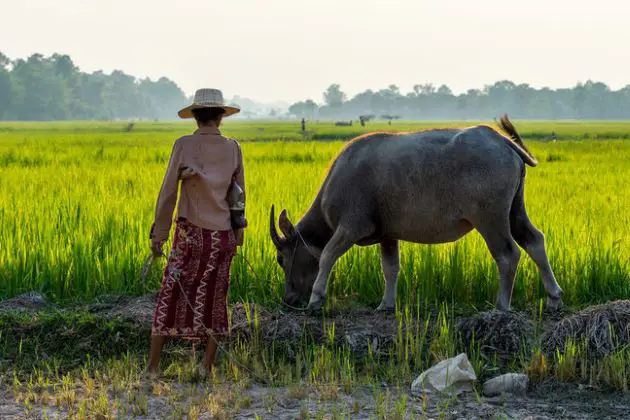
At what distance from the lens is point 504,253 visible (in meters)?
5.43

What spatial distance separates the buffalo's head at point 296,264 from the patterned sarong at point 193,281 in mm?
1207

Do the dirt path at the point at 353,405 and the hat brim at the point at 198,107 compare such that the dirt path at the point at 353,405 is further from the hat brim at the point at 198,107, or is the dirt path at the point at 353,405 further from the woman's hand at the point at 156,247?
the hat brim at the point at 198,107

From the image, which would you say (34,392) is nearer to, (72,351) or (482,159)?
(72,351)

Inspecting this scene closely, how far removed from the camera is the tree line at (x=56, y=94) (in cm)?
11888

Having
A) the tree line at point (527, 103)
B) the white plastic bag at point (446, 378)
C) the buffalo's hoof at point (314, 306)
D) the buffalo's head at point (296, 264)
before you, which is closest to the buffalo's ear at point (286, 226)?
the buffalo's head at point (296, 264)

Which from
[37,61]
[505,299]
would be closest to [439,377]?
[505,299]

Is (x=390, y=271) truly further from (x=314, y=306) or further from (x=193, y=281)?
(x=193, y=281)

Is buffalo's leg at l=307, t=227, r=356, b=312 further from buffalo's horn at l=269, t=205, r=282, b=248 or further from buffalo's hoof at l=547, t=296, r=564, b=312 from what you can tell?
buffalo's hoof at l=547, t=296, r=564, b=312

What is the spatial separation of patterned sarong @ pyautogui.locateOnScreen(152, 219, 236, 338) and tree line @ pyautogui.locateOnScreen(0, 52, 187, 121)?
119 meters

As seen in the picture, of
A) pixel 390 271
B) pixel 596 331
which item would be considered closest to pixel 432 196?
pixel 390 271

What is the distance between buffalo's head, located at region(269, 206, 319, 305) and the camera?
232 inches

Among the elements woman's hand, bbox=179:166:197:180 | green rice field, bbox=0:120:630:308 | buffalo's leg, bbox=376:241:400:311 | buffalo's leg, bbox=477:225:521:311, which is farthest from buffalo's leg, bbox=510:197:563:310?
woman's hand, bbox=179:166:197:180

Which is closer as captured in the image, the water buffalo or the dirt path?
the dirt path

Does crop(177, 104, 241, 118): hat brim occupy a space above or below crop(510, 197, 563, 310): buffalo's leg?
above
